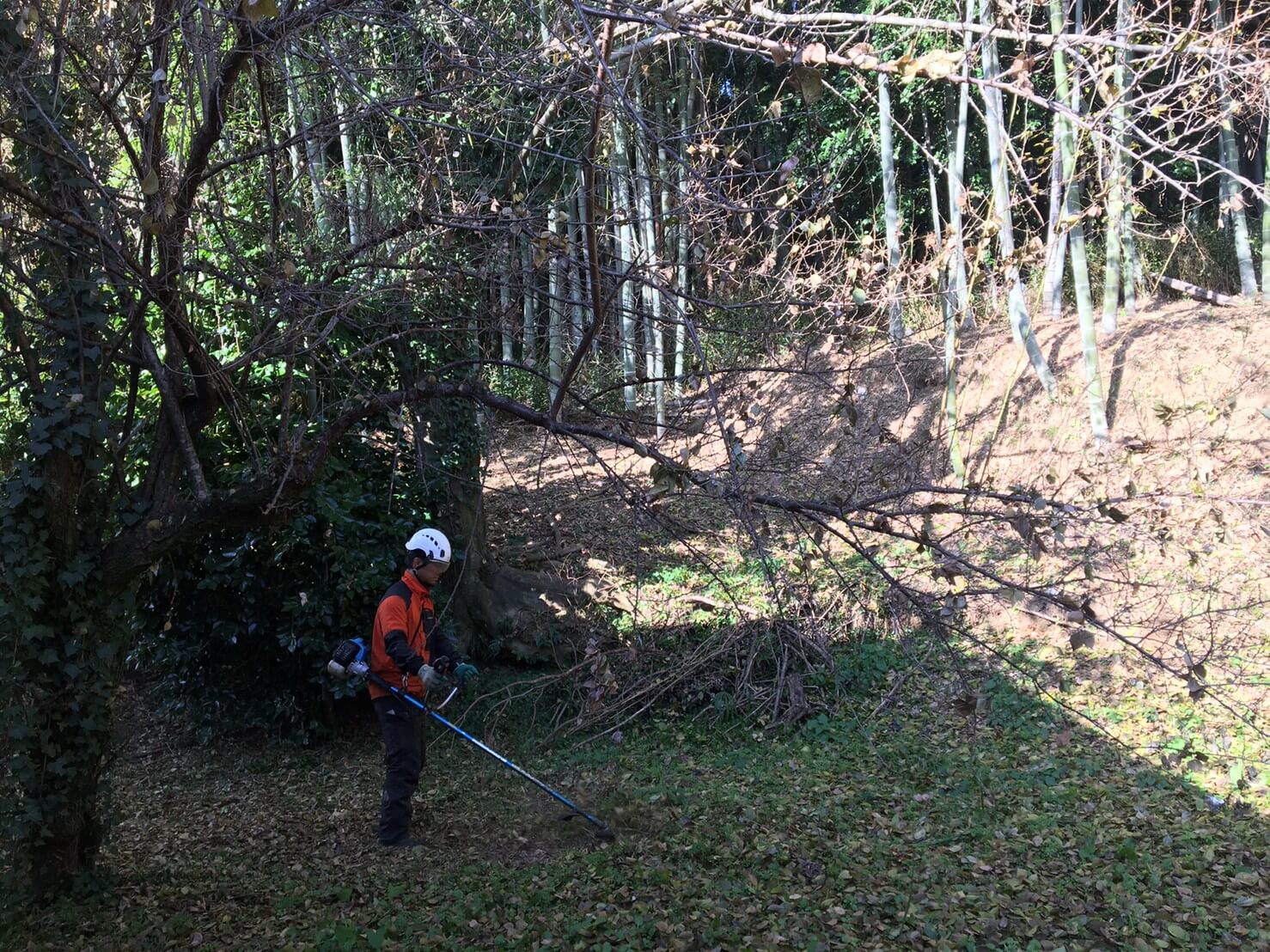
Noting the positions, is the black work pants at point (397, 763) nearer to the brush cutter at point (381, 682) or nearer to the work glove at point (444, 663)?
the brush cutter at point (381, 682)

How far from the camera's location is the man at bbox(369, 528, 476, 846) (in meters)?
5.50

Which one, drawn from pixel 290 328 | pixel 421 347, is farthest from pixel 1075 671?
pixel 290 328

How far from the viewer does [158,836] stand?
5867mm

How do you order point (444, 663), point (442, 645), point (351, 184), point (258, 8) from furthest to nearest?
1. point (351, 184)
2. point (442, 645)
3. point (444, 663)
4. point (258, 8)

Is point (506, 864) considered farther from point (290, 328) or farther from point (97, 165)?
point (97, 165)

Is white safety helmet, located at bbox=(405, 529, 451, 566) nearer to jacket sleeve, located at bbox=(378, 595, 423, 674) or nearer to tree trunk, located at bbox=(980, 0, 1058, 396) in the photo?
jacket sleeve, located at bbox=(378, 595, 423, 674)

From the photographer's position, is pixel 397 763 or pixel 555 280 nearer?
pixel 555 280

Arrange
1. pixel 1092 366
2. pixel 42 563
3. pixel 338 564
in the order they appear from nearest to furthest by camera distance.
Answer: pixel 42 563, pixel 338 564, pixel 1092 366

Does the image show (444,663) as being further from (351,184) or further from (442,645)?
(351,184)

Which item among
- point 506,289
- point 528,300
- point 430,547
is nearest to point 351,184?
point 528,300

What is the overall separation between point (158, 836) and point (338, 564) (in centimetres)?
202

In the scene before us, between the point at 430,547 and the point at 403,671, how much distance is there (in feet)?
2.37

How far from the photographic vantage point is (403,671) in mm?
5453

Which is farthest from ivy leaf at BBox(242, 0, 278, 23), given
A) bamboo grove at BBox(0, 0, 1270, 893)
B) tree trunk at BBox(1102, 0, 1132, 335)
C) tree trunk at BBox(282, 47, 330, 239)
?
tree trunk at BBox(1102, 0, 1132, 335)
